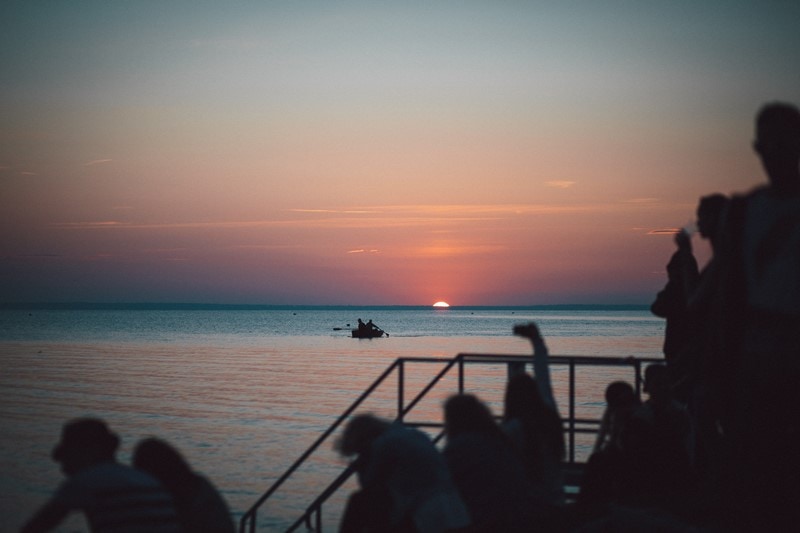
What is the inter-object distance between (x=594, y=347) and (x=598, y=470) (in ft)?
280

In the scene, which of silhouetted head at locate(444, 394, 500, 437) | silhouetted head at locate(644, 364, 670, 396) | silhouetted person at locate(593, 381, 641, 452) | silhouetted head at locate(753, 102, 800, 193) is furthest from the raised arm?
silhouetted head at locate(753, 102, 800, 193)

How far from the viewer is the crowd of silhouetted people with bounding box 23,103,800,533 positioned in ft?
9.18

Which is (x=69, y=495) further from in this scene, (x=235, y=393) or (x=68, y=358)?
(x=68, y=358)

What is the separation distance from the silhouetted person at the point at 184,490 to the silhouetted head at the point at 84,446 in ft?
1.99

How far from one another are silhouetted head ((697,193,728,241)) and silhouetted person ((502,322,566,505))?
2649 mm

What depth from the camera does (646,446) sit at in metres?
7.10

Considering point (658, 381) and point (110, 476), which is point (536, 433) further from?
point (110, 476)

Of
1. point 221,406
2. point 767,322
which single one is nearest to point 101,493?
point 767,322

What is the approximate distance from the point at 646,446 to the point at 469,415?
4.80ft

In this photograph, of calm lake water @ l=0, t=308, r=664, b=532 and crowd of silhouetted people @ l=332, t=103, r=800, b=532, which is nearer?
crowd of silhouetted people @ l=332, t=103, r=800, b=532

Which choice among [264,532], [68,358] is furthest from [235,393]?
[68,358]

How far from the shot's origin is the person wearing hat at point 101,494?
4996 millimetres

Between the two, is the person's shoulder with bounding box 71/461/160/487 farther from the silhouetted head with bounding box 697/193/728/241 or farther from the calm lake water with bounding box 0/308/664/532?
the calm lake water with bounding box 0/308/664/532

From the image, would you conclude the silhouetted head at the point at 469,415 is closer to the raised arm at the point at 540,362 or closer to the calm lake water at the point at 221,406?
the raised arm at the point at 540,362
